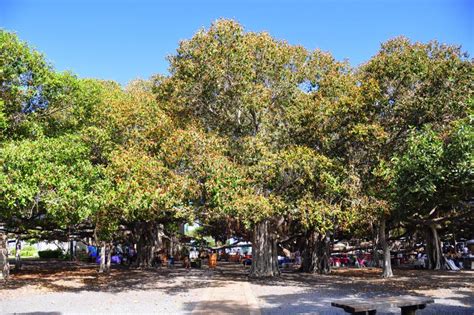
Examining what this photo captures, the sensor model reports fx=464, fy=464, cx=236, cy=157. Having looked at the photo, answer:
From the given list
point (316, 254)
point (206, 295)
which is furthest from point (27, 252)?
point (206, 295)

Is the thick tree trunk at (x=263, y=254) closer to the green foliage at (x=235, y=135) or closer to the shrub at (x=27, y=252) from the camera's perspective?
A: the green foliage at (x=235, y=135)

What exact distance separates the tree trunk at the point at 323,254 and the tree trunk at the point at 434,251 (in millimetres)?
6626

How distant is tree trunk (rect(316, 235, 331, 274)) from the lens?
2339 centimetres

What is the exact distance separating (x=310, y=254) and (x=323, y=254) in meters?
0.66

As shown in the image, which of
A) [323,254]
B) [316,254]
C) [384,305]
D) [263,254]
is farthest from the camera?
[323,254]

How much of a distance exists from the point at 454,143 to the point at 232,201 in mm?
6876

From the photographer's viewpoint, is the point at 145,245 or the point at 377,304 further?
the point at 145,245

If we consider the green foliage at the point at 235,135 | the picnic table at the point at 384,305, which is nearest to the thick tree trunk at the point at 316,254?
the green foliage at the point at 235,135

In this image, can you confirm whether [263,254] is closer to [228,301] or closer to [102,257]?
[228,301]

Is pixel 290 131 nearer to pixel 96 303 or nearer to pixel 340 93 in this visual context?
pixel 340 93

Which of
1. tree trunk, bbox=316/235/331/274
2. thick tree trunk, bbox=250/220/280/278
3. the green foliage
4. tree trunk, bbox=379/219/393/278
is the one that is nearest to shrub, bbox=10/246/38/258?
the green foliage

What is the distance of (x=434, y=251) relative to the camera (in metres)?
26.3

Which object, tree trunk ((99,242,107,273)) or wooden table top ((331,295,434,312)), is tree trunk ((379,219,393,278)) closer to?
wooden table top ((331,295,434,312))

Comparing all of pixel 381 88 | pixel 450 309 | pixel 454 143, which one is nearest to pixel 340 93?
pixel 381 88
